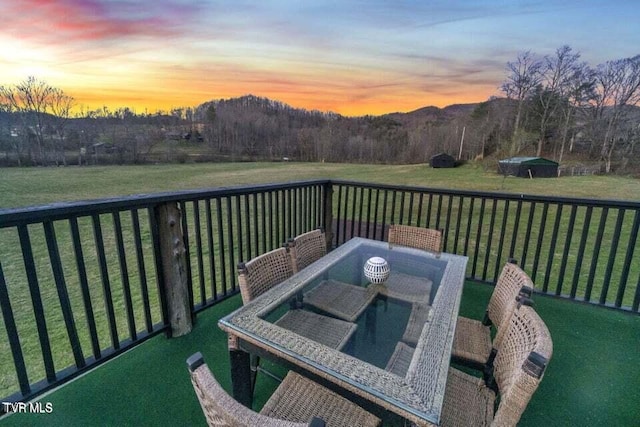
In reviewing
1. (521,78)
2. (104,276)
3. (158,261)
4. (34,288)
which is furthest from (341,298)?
(521,78)

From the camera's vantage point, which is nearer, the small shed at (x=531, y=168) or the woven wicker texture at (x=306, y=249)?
the woven wicker texture at (x=306, y=249)

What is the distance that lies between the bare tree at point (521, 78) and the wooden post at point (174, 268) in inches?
958

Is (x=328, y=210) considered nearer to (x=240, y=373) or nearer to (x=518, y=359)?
(x=240, y=373)

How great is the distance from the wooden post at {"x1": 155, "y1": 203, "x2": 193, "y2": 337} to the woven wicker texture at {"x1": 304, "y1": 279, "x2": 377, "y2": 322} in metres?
1.11

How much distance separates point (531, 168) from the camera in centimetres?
2034

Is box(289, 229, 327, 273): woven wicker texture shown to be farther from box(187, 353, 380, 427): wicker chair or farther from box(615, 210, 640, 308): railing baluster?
box(615, 210, 640, 308): railing baluster

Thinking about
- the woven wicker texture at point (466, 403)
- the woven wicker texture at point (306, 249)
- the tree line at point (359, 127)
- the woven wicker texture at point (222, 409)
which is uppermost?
the tree line at point (359, 127)

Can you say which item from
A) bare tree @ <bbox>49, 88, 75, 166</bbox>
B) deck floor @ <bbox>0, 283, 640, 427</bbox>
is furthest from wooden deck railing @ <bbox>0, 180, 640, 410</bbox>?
bare tree @ <bbox>49, 88, 75, 166</bbox>

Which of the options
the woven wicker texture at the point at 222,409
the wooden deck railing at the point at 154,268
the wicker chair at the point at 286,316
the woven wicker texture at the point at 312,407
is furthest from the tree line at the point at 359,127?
the woven wicker texture at the point at 222,409

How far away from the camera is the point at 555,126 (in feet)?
74.3

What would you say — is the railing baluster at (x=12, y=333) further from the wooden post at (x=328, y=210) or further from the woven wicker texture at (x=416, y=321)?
the wooden post at (x=328, y=210)

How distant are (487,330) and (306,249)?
1.28 metres

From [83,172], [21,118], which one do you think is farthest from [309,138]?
[21,118]

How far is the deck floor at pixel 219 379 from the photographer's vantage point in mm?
1606
